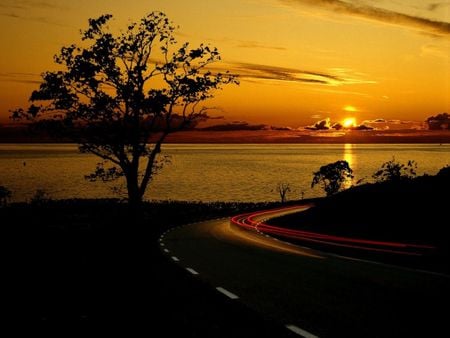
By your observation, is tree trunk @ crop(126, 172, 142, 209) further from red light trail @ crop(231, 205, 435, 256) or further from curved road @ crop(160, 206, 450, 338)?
curved road @ crop(160, 206, 450, 338)

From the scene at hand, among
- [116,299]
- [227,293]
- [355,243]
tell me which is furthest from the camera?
[355,243]

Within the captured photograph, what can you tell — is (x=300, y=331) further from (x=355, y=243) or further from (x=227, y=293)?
(x=355, y=243)

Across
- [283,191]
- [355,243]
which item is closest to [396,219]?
[355,243]

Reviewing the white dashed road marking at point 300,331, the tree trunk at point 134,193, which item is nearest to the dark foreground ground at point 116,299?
the white dashed road marking at point 300,331

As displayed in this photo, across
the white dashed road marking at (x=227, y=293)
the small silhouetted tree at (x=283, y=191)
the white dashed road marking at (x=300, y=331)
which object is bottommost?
the small silhouetted tree at (x=283, y=191)

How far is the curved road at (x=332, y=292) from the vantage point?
8242 millimetres

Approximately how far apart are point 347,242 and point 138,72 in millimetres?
19613

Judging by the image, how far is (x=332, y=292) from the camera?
11164mm

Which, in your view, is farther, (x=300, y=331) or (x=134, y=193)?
(x=134, y=193)

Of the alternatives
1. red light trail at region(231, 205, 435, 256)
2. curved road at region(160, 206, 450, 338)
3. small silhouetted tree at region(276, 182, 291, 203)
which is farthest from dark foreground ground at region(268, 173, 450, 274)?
small silhouetted tree at region(276, 182, 291, 203)

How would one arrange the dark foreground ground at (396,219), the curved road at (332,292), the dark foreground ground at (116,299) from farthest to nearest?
the dark foreground ground at (396,219), the dark foreground ground at (116,299), the curved road at (332,292)

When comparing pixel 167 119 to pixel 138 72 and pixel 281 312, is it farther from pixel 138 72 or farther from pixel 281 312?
pixel 281 312

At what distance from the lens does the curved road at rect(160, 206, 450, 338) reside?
824 centimetres

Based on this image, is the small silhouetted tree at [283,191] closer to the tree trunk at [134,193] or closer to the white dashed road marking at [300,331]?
the tree trunk at [134,193]
